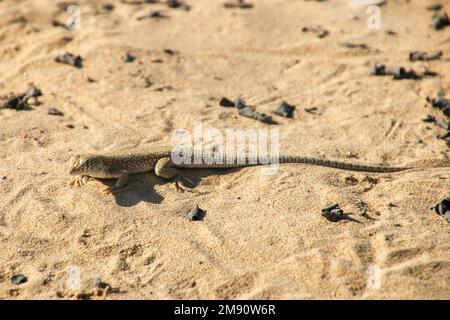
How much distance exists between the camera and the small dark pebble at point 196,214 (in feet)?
19.5

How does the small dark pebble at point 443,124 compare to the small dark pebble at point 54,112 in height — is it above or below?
below

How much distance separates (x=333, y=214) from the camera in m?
5.82

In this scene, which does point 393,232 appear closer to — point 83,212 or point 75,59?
point 83,212

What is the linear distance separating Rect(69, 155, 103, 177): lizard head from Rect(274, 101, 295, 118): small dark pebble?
3.28 meters

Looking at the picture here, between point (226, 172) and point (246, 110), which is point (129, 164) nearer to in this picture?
point (226, 172)

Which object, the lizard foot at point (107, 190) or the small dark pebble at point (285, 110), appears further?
the small dark pebble at point (285, 110)

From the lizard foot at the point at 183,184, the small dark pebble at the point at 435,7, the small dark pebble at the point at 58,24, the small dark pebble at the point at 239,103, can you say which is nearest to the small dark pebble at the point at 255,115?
the small dark pebble at the point at 239,103

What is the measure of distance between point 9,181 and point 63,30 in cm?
550

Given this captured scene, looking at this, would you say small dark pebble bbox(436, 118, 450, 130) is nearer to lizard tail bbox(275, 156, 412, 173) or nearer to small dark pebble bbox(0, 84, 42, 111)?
lizard tail bbox(275, 156, 412, 173)

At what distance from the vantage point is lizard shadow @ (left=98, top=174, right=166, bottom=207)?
6.26 metres

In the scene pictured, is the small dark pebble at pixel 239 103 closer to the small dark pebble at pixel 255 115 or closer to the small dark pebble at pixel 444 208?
the small dark pebble at pixel 255 115

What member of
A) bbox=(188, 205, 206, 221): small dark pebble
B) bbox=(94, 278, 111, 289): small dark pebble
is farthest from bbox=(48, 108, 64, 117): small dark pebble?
bbox=(94, 278, 111, 289): small dark pebble

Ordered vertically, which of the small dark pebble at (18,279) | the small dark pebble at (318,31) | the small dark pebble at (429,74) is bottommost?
the small dark pebble at (18,279)

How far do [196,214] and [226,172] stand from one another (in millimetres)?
1076
